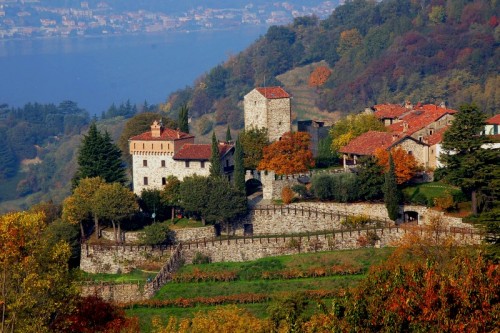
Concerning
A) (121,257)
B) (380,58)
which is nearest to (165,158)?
(121,257)

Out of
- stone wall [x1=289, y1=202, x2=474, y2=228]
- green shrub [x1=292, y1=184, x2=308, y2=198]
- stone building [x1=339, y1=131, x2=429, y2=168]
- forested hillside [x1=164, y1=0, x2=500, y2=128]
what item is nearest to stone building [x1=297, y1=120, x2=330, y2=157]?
stone building [x1=339, y1=131, x2=429, y2=168]

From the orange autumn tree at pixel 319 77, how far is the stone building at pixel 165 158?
7814 cm

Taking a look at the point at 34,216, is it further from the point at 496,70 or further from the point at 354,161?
the point at 496,70

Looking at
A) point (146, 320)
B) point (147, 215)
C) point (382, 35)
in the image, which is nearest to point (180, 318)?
point (146, 320)

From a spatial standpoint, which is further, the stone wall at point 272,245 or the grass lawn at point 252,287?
the stone wall at point 272,245

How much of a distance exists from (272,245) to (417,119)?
50.7 ft

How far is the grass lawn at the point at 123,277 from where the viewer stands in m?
52.7

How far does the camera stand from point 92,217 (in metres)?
57.7

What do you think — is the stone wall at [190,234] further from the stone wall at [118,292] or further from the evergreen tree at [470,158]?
the evergreen tree at [470,158]

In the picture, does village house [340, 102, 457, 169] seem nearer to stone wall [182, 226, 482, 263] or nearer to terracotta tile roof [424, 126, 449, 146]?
terracotta tile roof [424, 126, 449, 146]

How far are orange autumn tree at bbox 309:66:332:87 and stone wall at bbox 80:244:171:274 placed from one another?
86.1 meters

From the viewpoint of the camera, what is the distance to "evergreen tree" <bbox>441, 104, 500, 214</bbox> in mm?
52312

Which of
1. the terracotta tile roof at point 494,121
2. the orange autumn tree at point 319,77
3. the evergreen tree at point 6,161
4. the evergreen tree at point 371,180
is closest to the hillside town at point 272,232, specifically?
the evergreen tree at point 371,180

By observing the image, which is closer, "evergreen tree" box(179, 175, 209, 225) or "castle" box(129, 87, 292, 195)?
"evergreen tree" box(179, 175, 209, 225)
